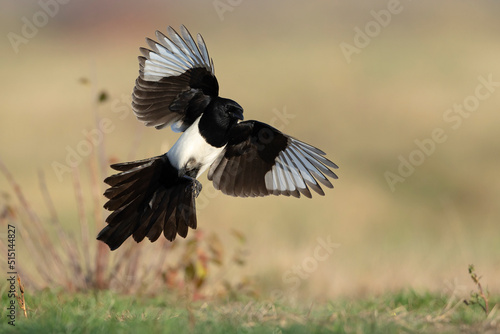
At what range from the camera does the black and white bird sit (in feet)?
11.8

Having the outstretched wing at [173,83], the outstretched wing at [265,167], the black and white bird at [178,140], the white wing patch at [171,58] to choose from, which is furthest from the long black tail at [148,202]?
the white wing patch at [171,58]

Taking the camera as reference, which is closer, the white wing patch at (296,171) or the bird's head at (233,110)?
the bird's head at (233,110)

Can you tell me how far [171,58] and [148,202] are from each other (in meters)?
0.87

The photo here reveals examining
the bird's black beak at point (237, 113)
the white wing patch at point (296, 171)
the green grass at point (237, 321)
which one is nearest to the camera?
the green grass at point (237, 321)

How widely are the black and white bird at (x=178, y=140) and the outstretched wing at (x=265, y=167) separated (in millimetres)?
76

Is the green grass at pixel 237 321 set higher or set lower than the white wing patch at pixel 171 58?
lower

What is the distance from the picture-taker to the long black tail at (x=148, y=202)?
11.8 feet

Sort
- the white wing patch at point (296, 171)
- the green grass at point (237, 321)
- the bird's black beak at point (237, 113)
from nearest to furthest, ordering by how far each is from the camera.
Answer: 1. the green grass at point (237, 321)
2. the bird's black beak at point (237, 113)
3. the white wing patch at point (296, 171)

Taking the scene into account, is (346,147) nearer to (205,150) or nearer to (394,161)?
(394,161)

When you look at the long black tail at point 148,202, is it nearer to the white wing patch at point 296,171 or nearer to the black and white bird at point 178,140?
the black and white bird at point 178,140

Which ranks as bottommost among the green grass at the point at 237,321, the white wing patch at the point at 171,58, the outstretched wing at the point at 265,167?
the green grass at the point at 237,321

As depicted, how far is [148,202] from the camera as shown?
3.74 m

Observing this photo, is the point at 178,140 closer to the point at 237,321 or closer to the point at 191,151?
the point at 191,151

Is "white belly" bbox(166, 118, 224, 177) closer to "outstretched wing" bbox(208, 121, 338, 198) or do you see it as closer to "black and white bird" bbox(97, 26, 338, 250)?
"black and white bird" bbox(97, 26, 338, 250)
